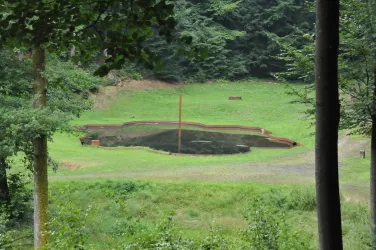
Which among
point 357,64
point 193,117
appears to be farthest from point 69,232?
point 193,117

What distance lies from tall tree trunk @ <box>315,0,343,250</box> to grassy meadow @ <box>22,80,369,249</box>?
2.98 m

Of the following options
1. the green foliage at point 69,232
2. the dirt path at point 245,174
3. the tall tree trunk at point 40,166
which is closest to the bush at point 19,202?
the tall tree trunk at point 40,166

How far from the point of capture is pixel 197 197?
12.6m

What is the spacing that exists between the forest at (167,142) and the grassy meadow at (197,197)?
48mm

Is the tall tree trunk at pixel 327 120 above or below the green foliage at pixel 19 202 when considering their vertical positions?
above

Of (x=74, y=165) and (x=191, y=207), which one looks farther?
(x=74, y=165)

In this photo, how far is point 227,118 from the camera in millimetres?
31172

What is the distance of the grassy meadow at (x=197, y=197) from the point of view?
574cm

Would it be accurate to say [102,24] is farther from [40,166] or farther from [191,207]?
[191,207]

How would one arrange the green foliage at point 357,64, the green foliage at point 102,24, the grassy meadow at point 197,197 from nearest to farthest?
the green foliage at point 102,24 → the grassy meadow at point 197,197 → the green foliage at point 357,64

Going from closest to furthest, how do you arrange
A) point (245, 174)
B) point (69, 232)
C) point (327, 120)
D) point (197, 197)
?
point (327, 120), point (69, 232), point (197, 197), point (245, 174)

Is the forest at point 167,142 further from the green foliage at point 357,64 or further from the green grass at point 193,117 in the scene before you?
the green grass at point 193,117

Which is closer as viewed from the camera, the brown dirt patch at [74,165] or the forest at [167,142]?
the forest at [167,142]

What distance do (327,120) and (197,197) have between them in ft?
35.0
